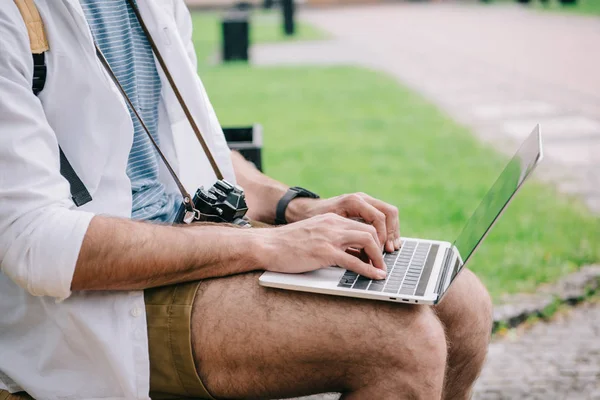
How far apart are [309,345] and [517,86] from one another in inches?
390

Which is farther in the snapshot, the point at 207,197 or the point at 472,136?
the point at 472,136

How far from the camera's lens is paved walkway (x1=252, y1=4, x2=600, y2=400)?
3695mm

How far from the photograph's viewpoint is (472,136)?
26.9ft

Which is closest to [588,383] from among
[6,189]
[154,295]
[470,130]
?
[154,295]

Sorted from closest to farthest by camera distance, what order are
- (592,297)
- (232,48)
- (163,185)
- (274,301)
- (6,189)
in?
(6,189) → (274,301) → (163,185) → (592,297) → (232,48)

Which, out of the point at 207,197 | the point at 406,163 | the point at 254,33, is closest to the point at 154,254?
the point at 207,197

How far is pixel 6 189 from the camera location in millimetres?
1698

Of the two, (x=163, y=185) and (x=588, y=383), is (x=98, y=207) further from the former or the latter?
(x=588, y=383)

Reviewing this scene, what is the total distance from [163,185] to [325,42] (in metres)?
16.1

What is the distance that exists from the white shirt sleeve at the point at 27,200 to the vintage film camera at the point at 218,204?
0.46m

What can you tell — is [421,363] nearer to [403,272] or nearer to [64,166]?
[403,272]

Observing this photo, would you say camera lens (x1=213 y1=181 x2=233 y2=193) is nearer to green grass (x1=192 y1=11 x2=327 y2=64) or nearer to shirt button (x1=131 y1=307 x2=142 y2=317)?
shirt button (x1=131 y1=307 x2=142 y2=317)

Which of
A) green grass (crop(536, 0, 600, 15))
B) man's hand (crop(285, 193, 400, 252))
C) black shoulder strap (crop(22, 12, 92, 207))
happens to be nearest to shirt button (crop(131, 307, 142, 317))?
black shoulder strap (crop(22, 12, 92, 207))

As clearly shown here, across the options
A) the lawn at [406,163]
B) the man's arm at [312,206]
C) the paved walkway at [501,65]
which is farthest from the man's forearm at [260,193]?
the paved walkway at [501,65]
